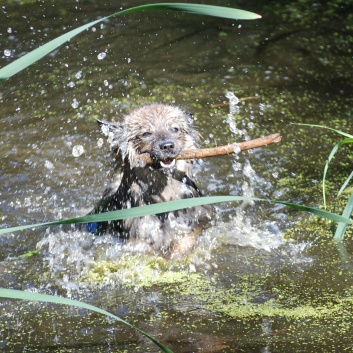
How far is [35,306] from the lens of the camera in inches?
181

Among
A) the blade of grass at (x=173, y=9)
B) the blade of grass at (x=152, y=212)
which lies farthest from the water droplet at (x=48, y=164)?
the blade of grass at (x=152, y=212)

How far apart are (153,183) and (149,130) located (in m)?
0.44

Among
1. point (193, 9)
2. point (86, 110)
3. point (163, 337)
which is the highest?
point (193, 9)

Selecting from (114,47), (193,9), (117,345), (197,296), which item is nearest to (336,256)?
(197,296)

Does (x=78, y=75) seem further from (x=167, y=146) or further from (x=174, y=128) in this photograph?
(x=167, y=146)

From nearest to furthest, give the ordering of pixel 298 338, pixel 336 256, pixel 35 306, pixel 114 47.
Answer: pixel 298 338
pixel 35 306
pixel 336 256
pixel 114 47

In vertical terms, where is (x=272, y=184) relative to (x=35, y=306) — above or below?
below

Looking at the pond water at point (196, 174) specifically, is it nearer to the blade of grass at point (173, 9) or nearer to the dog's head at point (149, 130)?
the dog's head at point (149, 130)

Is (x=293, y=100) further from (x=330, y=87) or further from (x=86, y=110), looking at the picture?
(x=86, y=110)

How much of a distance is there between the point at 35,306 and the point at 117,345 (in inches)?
34.0

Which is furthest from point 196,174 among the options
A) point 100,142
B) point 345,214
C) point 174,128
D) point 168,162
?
point 345,214

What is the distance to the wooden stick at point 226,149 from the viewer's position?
4586 millimetres

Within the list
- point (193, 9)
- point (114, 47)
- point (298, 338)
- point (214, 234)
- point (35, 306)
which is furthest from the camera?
point (114, 47)

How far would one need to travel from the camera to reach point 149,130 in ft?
20.2
